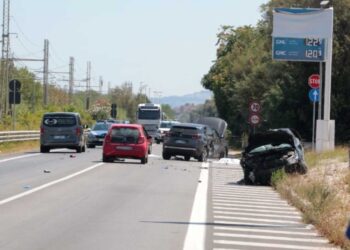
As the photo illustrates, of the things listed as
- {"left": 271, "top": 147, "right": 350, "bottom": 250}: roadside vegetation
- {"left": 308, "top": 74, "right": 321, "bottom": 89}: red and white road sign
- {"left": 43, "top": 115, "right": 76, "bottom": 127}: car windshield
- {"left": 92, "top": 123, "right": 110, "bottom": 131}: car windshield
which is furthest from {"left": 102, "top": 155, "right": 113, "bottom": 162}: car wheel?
{"left": 92, "top": 123, "right": 110, "bottom": 131}: car windshield

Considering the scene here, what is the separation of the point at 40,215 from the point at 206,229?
3353 mm

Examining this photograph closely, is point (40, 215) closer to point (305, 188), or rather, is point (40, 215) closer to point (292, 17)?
point (305, 188)

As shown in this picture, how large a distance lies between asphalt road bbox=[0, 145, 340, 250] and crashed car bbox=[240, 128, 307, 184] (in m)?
0.76

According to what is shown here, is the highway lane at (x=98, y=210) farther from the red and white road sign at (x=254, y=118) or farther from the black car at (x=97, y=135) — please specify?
the black car at (x=97, y=135)

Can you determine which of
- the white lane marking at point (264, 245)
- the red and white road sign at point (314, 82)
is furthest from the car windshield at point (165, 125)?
the white lane marking at point (264, 245)

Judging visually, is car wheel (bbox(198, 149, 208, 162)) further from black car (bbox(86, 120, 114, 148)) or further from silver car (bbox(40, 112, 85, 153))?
black car (bbox(86, 120, 114, 148))

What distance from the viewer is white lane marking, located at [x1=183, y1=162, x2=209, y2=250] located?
42.1 feet

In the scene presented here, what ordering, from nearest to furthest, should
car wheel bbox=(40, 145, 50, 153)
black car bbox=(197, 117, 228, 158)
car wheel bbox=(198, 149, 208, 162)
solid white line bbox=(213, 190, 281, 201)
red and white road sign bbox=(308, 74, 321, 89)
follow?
solid white line bbox=(213, 190, 281, 201), red and white road sign bbox=(308, 74, 321, 89), car wheel bbox=(198, 149, 208, 162), black car bbox=(197, 117, 228, 158), car wheel bbox=(40, 145, 50, 153)

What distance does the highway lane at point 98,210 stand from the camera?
1302 centimetres

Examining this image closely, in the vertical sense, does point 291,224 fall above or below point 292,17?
below

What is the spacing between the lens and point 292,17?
131 feet

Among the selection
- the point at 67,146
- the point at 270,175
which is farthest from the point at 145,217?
the point at 67,146

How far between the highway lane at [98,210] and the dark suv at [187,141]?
33.5ft

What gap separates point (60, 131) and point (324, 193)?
90.6 ft
